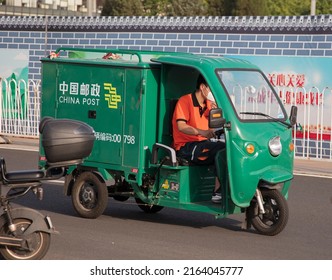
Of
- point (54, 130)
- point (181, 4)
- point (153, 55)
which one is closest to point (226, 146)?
point (153, 55)

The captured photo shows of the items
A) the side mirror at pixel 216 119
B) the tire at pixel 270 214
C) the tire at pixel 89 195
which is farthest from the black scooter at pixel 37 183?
the tire at pixel 270 214

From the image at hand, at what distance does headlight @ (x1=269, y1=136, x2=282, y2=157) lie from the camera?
9.90 m

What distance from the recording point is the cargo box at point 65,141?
7621mm

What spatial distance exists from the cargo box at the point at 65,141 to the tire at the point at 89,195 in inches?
115

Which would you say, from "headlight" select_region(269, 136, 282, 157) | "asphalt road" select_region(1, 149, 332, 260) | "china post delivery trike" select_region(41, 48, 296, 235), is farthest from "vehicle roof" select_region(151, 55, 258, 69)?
"asphalt road" select_region(1, 149, 332, 260)

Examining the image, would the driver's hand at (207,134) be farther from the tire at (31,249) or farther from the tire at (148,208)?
the tire at (31,249)

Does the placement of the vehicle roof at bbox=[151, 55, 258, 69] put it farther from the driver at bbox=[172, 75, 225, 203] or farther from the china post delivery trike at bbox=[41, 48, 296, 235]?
the driver at bbox=[172, 75, 225, 203]

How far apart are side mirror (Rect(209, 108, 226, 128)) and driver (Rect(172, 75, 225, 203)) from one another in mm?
495

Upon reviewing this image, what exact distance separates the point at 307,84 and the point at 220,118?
30.6 feet

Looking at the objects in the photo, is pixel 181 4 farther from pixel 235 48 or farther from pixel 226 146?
pixel 226 146

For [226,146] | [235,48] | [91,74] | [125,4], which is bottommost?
[226,146]

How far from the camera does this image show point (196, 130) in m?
10.2
